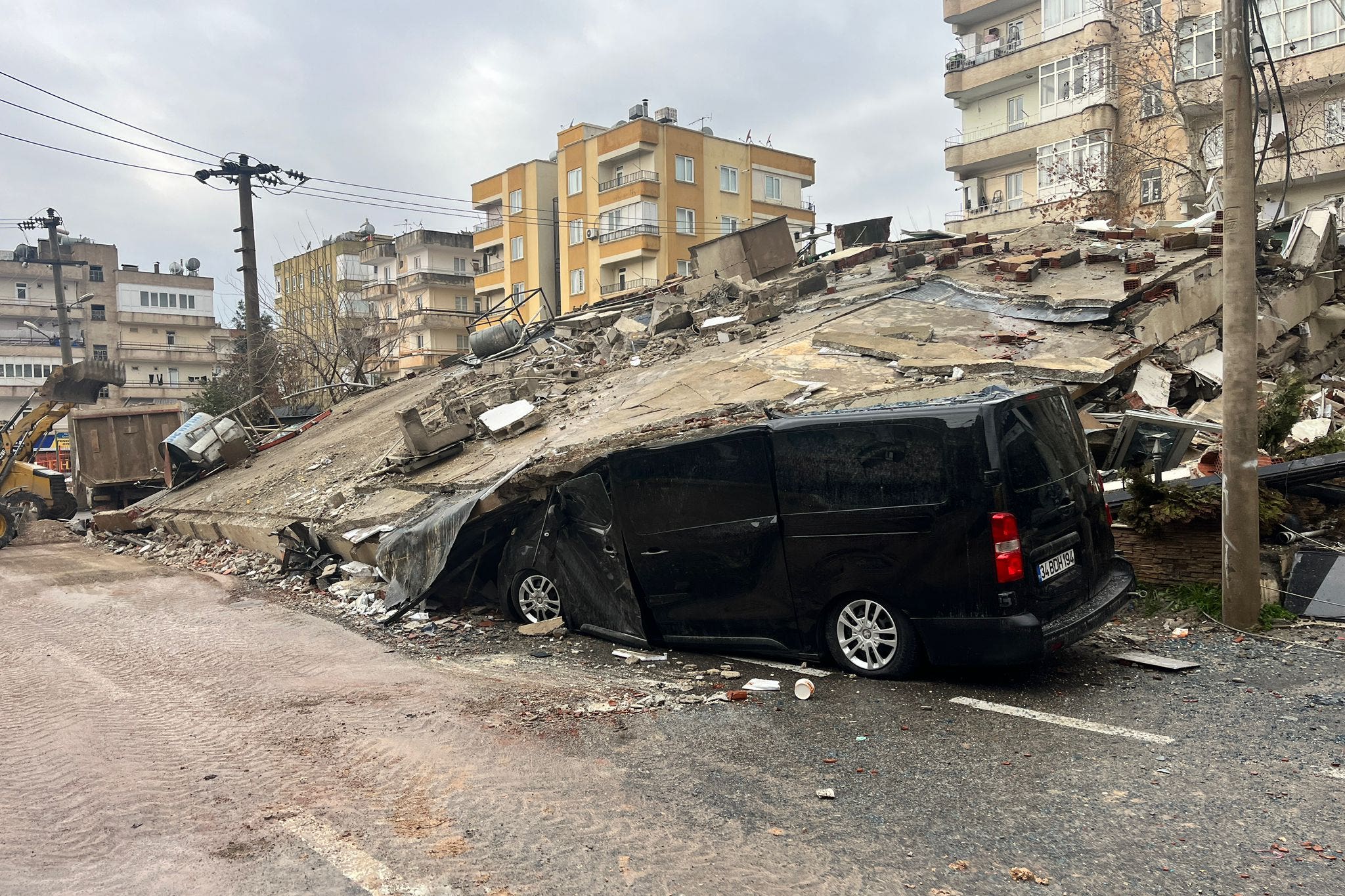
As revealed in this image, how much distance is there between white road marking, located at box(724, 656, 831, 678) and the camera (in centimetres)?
634

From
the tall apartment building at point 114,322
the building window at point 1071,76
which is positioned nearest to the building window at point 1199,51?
the building window at point 1071,76

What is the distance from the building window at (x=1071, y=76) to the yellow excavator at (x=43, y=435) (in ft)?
97.1

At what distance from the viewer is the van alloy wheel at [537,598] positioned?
8.11 m

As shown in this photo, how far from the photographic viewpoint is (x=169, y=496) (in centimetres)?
1827

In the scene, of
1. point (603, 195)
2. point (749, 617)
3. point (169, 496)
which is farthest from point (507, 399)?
point (603, 195)

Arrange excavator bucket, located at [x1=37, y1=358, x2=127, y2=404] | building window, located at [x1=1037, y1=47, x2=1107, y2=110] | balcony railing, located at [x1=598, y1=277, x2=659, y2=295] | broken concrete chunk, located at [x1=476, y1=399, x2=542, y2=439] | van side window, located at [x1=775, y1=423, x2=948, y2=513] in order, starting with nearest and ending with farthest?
van side window, located at [x1=775, y1=423, x2=948, y2=513], broken concrete chunk, located at [x1=476, y1=399, x2=542, y2=439], excavator bucket, located at [x1=37, y1=358, x2=127, y2=404], building window, located at [x1=1037, y1=47, x2=1107, y2=110], balcony railing, located at [x1=598, y1=277, x2=659, y2=295]

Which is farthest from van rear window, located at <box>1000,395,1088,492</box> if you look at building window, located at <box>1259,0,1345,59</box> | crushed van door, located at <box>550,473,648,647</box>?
building window, located at <box>1259,0,1345,59</box>

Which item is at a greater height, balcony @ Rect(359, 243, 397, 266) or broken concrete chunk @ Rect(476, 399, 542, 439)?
balcony @ Rect(359, 243, 397, 266)

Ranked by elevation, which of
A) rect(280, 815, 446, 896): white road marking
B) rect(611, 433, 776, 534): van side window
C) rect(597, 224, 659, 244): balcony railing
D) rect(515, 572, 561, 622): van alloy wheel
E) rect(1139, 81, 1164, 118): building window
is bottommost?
rect(280, 815, 446, 896): white road marking

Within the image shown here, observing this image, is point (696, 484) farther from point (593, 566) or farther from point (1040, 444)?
point (1040, 444)

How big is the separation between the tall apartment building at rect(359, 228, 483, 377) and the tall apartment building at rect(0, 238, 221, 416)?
12.7 m

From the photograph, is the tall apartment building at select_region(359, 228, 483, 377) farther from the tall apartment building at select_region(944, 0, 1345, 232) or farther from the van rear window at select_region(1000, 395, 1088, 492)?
the van rear window at select_region(1000, 395, 1088, 492)

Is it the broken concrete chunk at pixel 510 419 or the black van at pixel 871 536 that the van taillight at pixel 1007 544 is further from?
the broken concrete chunk at pixel 510 419

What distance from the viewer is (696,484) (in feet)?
22.2
